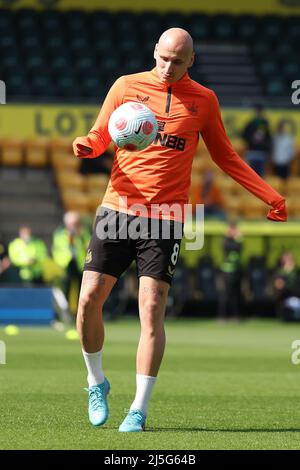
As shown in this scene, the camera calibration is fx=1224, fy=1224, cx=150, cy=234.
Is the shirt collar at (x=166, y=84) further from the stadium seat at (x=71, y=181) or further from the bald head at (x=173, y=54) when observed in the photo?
the stadium seat at (x=71, y=181)

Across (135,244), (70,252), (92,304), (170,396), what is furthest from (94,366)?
(70,252)

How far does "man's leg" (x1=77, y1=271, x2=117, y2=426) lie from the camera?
783cm

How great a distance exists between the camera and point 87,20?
106 feet

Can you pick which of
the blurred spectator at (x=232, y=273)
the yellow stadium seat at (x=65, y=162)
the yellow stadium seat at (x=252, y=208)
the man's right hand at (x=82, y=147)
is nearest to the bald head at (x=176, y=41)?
the man's right hand at (x=82, y=147)

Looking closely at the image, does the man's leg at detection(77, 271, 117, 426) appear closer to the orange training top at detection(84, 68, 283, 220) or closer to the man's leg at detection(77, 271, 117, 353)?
the man's leg at detection(77, 271, 117, 353)

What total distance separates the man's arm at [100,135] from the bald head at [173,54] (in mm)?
319

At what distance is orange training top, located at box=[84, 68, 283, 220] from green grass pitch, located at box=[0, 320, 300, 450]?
1486mm

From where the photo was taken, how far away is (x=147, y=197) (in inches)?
308

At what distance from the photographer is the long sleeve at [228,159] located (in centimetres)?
811

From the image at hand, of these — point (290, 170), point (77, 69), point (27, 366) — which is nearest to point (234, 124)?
point (290, 170)

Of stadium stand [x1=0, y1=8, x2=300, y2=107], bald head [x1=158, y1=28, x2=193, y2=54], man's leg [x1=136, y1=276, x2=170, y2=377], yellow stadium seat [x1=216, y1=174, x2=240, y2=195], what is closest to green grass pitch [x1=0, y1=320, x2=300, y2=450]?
man's leg [x1=136, y1=276, x2=170, y2=377]
